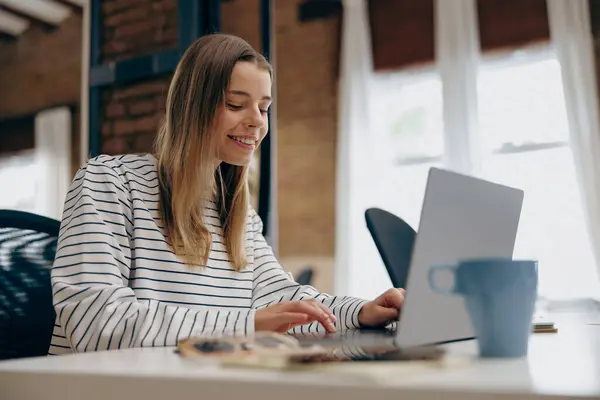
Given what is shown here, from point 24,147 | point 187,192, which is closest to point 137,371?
point 187,192

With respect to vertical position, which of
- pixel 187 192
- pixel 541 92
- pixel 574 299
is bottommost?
pixel 574 299

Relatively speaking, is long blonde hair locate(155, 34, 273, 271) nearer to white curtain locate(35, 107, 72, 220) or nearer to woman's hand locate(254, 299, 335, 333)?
woman's hand locate(254, 299, 335, 333)

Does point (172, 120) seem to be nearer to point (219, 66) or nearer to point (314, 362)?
point (219, 66)

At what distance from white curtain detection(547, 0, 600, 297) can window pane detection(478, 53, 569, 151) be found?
0.28ft

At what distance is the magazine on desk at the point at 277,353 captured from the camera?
0.56m

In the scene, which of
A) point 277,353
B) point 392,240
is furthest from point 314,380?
point 392,240

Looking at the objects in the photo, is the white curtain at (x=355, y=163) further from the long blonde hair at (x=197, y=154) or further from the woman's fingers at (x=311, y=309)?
the woman's fingers at (x=311, y=309)

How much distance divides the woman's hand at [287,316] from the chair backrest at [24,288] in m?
0.48

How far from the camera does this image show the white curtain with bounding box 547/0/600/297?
4.09 metres

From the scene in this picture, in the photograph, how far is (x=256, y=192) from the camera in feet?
7.90

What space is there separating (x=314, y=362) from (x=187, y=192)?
0.80m

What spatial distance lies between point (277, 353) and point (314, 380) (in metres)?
0.10

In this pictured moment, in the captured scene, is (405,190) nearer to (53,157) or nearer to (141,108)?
(141,108)

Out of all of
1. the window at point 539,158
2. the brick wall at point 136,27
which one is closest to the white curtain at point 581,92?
the window at point 539,158
